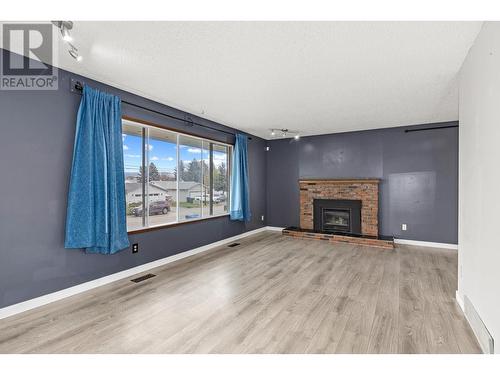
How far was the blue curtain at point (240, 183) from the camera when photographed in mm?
5176

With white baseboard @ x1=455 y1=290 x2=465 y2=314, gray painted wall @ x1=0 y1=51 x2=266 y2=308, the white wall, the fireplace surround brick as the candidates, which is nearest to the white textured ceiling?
the white wall

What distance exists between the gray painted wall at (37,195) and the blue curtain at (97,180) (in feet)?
0.40

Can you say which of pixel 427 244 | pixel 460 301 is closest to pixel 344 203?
pixel 427 244

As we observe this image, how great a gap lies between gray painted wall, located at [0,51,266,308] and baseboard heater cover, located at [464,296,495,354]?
3664 millimetres

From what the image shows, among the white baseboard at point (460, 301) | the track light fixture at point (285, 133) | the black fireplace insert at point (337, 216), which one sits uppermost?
the track light fixture at point (285, 133)

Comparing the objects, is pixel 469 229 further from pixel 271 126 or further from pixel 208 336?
pixel 271 126

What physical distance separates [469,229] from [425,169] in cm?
311

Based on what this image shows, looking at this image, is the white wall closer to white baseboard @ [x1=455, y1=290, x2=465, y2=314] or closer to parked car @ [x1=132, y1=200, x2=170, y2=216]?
white baseboard @ [x1=455, y1=290, x2=465, y2=314]

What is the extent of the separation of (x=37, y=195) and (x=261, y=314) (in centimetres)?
251

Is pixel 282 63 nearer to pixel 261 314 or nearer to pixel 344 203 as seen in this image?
pixel 261 314

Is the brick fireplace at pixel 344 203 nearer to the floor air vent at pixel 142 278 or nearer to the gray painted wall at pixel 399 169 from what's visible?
the gray painted wall at pixel 399 169

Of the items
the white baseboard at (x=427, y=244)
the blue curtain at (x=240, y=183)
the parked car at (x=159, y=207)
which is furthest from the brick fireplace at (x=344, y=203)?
the parked car at (x=159, y=207)

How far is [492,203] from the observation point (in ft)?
5.58

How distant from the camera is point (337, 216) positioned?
18.7 feet
